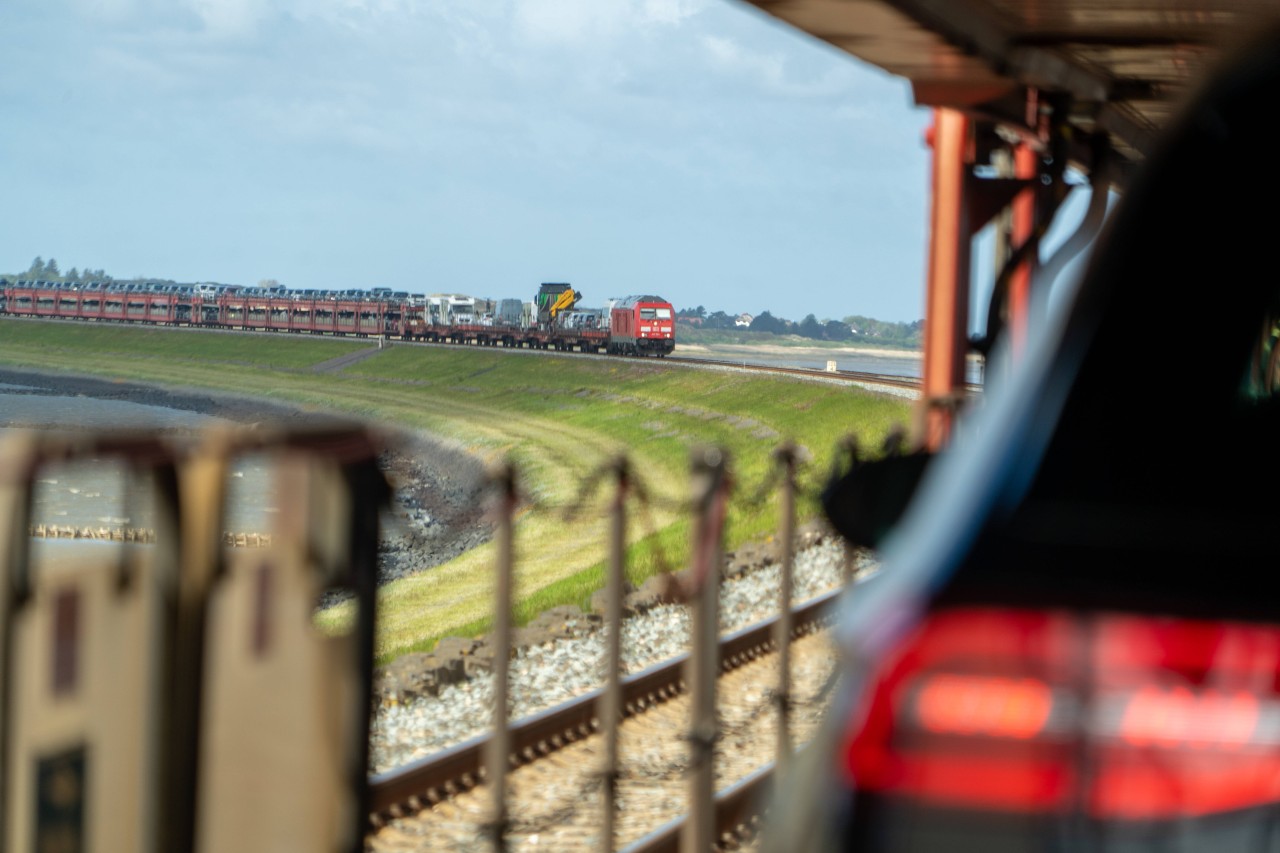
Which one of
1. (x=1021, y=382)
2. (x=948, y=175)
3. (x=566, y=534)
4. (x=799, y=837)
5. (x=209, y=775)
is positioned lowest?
(x=566, y=534)

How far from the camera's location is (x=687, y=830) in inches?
249

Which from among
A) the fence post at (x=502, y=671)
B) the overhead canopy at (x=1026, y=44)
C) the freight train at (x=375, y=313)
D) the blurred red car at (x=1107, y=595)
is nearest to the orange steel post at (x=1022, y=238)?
the overhead canopy at (x=1026, y=44)

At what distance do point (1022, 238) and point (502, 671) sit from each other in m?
7.59

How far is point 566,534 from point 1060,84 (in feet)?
70.8

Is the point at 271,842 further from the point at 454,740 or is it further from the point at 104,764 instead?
the point at 454,740

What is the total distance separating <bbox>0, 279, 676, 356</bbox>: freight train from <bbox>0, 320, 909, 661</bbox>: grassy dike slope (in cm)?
354

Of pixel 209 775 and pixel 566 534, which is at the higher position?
pixel 209 775

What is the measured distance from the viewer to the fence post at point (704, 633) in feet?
20.0

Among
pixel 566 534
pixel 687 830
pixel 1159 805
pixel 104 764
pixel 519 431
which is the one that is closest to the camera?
pixel 1159 805

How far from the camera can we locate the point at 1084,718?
47.4 inches

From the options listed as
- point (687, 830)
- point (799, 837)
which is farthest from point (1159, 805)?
point (687, 830)

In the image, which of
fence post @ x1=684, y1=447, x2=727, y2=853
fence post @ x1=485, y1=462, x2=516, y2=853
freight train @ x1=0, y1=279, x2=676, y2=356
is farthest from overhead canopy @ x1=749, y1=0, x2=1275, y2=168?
freight train @ x1=0, y1=279, x2=676, y2=356

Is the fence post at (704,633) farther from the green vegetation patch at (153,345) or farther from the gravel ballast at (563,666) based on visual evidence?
the green vegetation patch at (153,345)

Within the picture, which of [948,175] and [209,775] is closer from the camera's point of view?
[209,775]
